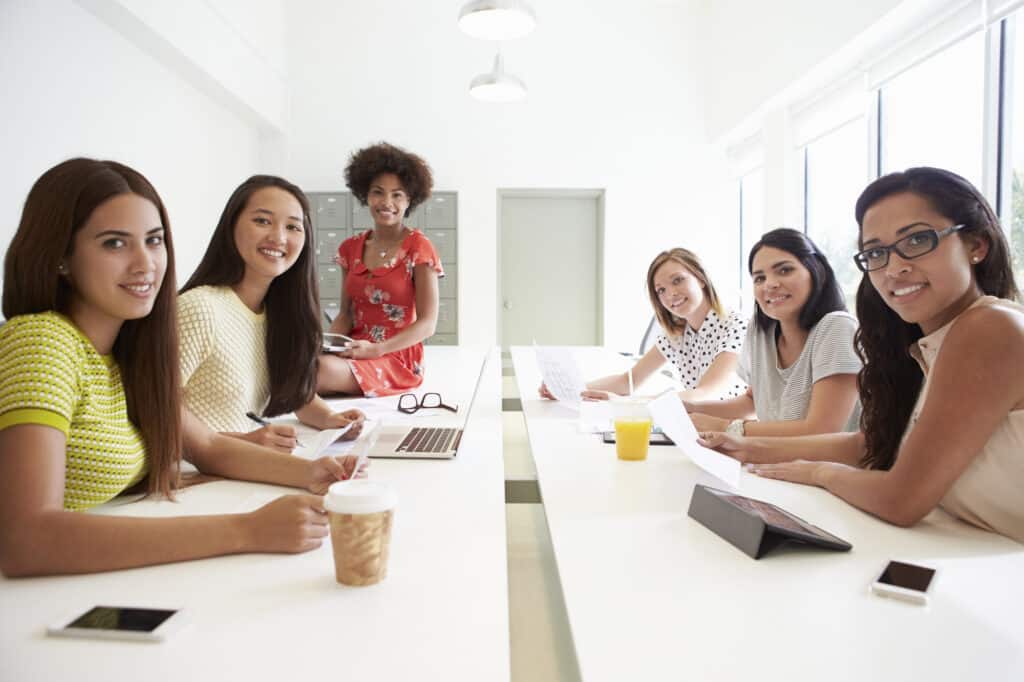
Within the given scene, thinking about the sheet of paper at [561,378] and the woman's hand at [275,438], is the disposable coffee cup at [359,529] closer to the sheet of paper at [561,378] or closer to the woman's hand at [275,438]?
the woman's hand at [275,438]

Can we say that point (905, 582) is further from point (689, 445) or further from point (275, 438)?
point (275, 438)

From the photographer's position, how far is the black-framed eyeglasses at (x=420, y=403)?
1.72m

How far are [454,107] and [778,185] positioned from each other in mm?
3052

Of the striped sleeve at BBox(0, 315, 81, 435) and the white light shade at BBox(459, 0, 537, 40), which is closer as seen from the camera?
the striped sleeve at BBox(0, 315, 81, 435)

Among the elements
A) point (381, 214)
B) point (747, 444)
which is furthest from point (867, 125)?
point (747, 444)

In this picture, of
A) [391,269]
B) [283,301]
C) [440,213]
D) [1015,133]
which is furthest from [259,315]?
[440,213]

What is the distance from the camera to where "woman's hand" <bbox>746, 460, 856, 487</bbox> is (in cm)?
108

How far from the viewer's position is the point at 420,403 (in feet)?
5.94

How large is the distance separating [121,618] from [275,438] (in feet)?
2.24

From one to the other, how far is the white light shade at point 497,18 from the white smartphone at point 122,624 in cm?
301

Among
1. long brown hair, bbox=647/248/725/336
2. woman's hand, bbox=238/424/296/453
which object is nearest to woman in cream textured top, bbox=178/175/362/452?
woman's hand, bbox=238/424/296/453

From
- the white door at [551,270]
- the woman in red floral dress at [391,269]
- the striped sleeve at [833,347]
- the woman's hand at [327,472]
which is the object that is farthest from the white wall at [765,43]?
the woman's hand at [327,472]

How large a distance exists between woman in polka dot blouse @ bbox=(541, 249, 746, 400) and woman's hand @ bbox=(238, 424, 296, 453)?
3.77 feet

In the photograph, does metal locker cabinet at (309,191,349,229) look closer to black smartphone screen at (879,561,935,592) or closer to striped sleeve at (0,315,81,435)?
striped sleeve at (0,315,81,435)
